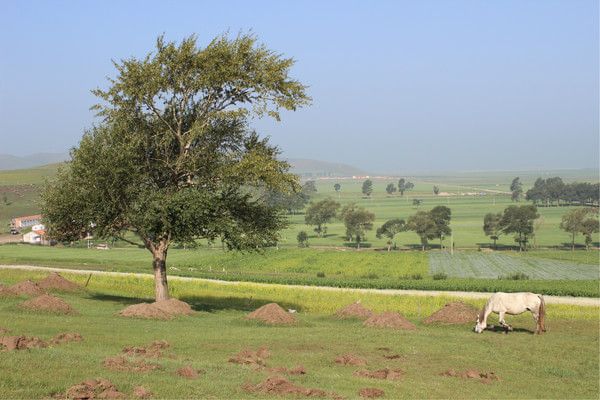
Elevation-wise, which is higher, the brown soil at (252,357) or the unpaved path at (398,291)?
the brown soil at (252,357)

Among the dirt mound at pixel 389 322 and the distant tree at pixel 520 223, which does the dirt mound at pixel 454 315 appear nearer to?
the dirt mound at pixel 389 322

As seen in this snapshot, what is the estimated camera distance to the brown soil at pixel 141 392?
18047 millimetres

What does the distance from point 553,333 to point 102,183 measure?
29.8 metres

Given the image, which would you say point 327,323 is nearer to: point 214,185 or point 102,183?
point 214,185

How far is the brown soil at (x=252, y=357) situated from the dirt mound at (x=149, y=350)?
2896 millimetres

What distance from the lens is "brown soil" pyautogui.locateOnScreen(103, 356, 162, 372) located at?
69.7 feet

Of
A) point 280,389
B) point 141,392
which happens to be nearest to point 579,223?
point 280,389

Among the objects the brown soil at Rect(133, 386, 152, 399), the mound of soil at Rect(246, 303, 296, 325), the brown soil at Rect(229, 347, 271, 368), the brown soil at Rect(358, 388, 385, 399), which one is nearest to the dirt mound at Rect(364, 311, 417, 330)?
the mound of soil at Rect(246, 303, 296, 325)

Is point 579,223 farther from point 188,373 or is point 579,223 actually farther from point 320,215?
point 188,373

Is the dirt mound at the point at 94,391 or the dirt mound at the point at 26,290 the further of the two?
the dirt mound at the point at 26,290

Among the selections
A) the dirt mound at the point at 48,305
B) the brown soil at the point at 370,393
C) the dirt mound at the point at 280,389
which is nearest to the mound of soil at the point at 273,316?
the dirt mound at the point at 48,305

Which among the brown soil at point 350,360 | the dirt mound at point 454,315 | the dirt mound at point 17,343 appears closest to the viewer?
the dirt mound at point 17,343

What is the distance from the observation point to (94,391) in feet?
58.6

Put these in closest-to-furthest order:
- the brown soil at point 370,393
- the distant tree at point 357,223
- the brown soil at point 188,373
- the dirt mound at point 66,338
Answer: the brown soil at point 370,393
the brown soil at point 188,373
the dirt mound at point 66,338
the distant tree at point 357,223
